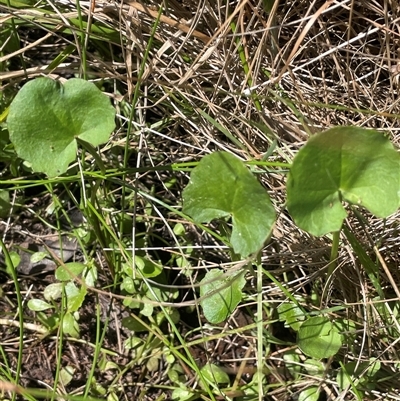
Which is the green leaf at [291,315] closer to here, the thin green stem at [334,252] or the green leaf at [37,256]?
the thin green stem at [334,252]

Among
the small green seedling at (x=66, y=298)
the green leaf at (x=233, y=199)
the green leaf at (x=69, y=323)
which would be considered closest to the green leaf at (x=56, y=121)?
the green leaf at (x=233, y=199)

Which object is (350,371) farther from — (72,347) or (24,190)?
(24,190)

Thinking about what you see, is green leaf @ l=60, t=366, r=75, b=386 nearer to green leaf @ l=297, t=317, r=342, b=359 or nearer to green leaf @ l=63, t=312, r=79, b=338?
green leaf @ l=63, t=312, r=79, b=338

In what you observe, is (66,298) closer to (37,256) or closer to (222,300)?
(37,256)

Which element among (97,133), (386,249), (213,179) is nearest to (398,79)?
(386,249)

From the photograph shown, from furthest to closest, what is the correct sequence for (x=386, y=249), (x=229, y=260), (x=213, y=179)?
(x=229, y=260)
(x=386, y=249)
(x=213, y=179)

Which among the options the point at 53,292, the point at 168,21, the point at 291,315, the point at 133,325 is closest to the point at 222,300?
the point at 291,315
